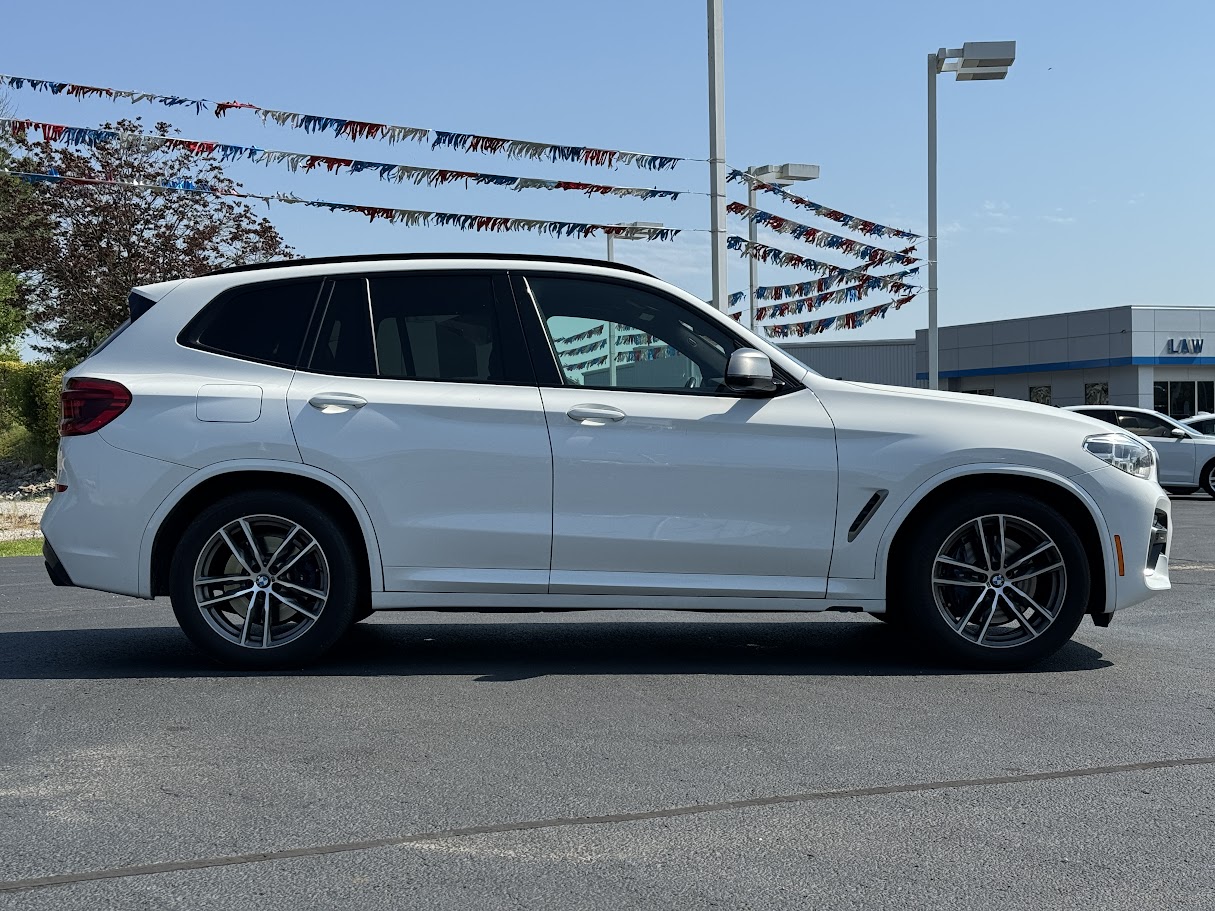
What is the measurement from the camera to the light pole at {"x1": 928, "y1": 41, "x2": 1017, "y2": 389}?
2064 cm

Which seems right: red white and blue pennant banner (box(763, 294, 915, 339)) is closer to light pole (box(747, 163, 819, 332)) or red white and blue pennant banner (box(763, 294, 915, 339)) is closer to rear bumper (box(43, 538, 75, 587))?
A: light pole (box(747, 163, 819, 332))

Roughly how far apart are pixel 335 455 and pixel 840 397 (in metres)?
2.26

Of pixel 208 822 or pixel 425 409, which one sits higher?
pixel 425 409

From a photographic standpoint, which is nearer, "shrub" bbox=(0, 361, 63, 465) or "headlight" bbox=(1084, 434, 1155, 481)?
"headlight" bbox=(1084, 434, 1155, 481)

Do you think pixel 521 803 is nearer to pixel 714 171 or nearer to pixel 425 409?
pixel 425 409

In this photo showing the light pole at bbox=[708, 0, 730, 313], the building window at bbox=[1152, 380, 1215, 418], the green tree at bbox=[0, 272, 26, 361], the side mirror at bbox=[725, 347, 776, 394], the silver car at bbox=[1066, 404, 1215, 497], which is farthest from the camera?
the building window at bbox=[1152, 380, 1215, 418]

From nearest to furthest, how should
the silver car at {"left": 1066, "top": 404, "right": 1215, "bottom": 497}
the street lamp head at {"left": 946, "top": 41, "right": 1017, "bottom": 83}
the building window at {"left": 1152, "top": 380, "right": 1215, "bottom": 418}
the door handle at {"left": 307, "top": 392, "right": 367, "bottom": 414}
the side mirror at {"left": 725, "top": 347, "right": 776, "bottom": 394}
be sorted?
1. the side mirror at {"left": 725, "top": 347, "right": 776, "bottom": 394}
2. the door handle at {"left": 307, "top": 392, "right": 367, "bottom": 414}
3. the street lamp head at {"left": 946, "top": 41, "right": 1017, "bottom": 83}
4. the silver car at {"left": 1066, "top": 404, "right": 1215, "bottom": 497}
5. the building window at {"left": 1152, "top": 380, "right": 1215, "bottom": 418}

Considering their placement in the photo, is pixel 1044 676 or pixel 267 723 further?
pixel 1044 676

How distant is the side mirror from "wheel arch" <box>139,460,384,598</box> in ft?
5.62

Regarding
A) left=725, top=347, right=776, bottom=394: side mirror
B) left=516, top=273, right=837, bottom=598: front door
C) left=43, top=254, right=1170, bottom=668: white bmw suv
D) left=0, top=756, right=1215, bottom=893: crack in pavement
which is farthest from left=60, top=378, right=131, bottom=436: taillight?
left=0, top=756, right=1215, bottom=893: crack in pavement

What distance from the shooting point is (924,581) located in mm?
6258

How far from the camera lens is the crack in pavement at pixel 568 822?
11.6 feet

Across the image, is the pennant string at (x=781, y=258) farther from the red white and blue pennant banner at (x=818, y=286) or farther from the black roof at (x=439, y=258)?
the black roof at (x=439, y=258)

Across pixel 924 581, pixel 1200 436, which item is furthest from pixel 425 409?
pixel 1200 436
